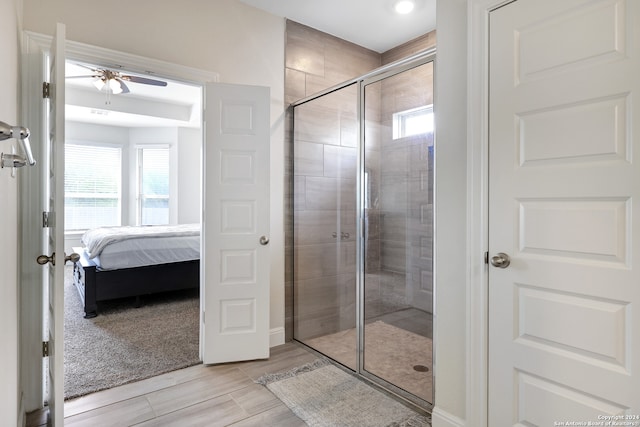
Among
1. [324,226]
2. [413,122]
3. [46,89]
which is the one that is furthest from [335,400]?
[46,89]

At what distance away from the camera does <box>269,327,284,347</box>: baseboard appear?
297 centimetres

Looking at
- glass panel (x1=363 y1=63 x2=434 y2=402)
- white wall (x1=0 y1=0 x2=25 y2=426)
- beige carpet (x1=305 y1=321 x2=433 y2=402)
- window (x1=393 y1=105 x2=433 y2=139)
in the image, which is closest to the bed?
beige carpet (x1=305 y1=321 x2=433 y2=402)

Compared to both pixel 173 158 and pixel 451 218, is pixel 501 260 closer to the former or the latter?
pixel 451 218

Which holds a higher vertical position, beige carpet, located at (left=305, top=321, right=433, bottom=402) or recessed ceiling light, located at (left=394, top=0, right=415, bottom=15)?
recessed ceiling light, located at (left=394, top=0, right=415, bottom=15)

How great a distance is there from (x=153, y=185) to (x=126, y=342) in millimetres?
4556

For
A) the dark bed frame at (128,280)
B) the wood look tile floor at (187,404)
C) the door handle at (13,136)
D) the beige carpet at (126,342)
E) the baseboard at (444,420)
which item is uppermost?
the door handle at (13,136)

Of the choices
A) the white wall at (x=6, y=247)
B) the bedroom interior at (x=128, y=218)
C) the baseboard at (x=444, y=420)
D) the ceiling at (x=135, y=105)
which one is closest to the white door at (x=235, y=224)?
the bedroom interior at (x=128, y=218)

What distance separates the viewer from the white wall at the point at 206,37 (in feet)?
7.23

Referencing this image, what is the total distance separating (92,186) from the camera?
21.8 ft

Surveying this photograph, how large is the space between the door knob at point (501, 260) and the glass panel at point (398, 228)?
31.8 inches

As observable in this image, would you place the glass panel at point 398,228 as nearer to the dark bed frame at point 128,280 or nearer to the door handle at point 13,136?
the door handle at point 13,136

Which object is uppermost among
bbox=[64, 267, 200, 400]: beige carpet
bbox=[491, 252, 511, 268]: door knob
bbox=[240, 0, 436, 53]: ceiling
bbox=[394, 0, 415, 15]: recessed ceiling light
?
bbox=[240, 0, 436, 53]: ceiling

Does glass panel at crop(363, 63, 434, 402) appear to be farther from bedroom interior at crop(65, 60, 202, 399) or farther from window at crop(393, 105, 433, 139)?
bedroom interior at crop(65, 60, 202, 399)

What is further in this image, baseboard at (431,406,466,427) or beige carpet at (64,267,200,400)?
beige carpet at (64,267,200,400)
